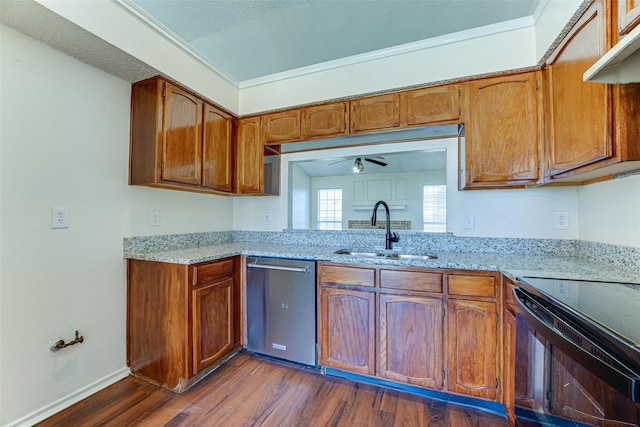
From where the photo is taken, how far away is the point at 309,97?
7.33 ft

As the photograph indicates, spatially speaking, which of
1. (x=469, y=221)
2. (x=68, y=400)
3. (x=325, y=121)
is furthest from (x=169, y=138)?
(x=469, y=221)

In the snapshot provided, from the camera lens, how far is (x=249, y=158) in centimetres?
248

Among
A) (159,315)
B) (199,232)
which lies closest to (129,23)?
(199,232)

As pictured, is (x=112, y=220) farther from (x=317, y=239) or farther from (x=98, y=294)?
(x=317, y=239)

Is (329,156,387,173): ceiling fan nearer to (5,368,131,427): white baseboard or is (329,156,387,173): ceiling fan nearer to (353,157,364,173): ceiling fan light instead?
(353,157,364,173): ceiling fan light

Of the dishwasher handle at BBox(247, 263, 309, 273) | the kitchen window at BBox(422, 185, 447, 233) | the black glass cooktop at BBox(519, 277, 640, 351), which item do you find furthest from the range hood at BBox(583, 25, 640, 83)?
the dishwasher handle at BBox(247, 263, 309, 273)

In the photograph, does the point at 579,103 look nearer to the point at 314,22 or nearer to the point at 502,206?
the point at 502,206

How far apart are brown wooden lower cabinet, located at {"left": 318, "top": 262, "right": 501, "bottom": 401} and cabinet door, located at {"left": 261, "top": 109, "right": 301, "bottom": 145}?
117 centimetres

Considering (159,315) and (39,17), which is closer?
(39,17)

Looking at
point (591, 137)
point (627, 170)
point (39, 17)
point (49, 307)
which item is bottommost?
point (49, 307)

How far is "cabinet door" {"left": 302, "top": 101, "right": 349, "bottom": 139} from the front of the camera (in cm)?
213

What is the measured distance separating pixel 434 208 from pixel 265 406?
6.22 ft

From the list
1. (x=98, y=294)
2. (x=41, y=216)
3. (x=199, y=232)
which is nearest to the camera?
(x=41, y=216)

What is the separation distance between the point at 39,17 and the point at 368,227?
251 cm
